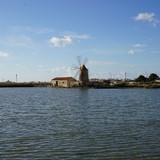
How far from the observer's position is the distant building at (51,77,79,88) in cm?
15150

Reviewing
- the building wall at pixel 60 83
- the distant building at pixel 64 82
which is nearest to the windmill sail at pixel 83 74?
the distant building at pixel 64 82

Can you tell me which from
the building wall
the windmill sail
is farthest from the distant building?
the windmill sail

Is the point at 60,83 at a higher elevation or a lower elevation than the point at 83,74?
lower

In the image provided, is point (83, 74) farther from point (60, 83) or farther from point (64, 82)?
point (60, 83)

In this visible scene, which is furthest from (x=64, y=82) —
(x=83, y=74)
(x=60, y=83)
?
(x=83, y=74)

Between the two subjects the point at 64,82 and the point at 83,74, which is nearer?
the point at 83,74

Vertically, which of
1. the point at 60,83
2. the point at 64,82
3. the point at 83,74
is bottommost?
the point at 60,83

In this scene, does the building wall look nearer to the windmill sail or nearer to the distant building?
the distant building

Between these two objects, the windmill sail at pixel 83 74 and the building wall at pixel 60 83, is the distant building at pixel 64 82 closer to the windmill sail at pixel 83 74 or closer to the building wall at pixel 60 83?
the building wall at pixel 60 83

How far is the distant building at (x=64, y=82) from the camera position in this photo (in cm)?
15150

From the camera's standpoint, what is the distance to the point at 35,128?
23.4m

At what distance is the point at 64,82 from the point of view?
159875mm

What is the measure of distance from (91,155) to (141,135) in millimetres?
5792

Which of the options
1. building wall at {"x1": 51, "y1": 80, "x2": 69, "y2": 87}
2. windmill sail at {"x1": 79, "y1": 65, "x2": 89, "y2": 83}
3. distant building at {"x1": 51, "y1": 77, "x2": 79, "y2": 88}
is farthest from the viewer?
building wall at {"x1": 51, "y1": 80, "x2": 69, "y2": 87}
